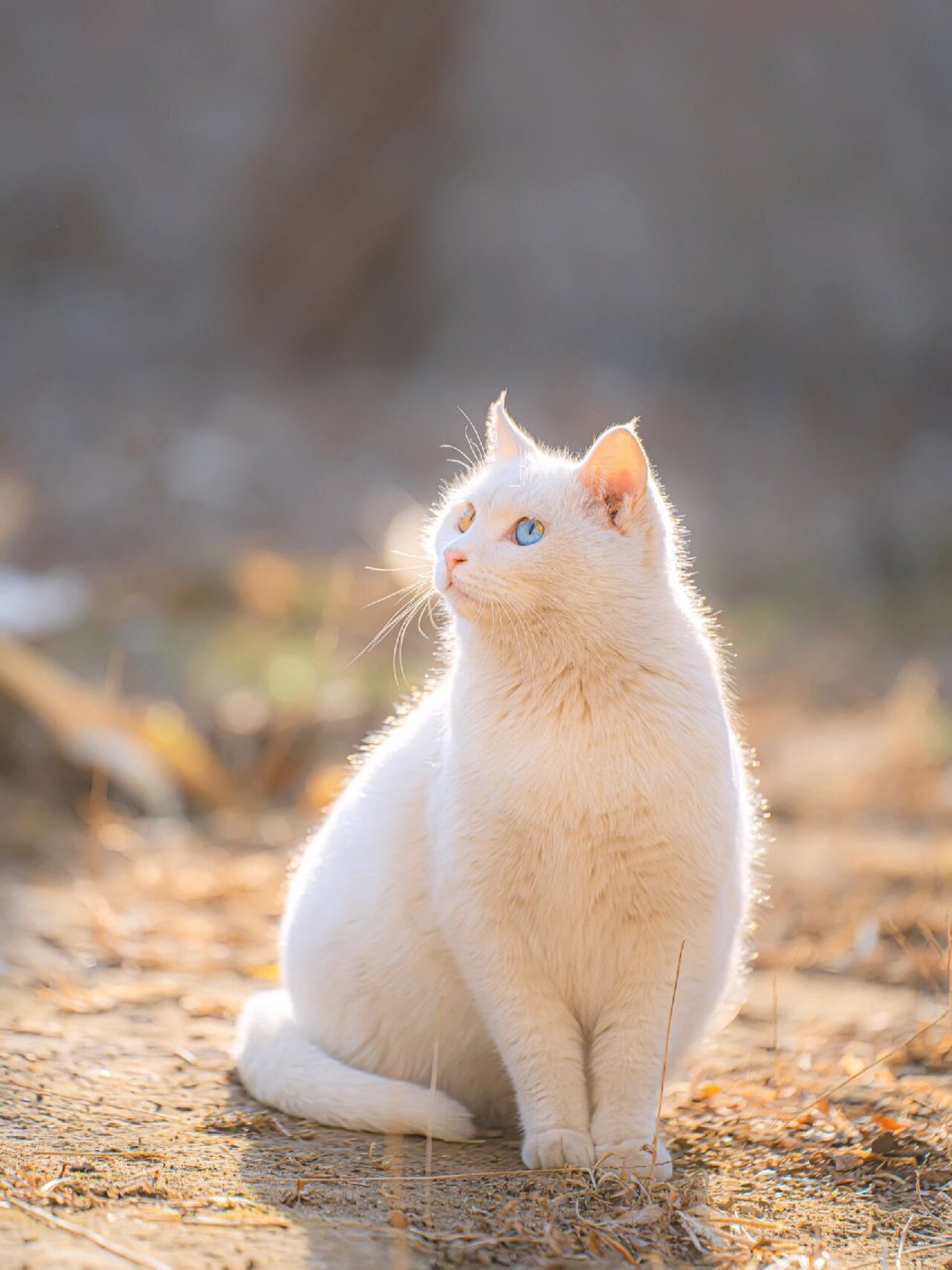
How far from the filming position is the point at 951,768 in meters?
5.17

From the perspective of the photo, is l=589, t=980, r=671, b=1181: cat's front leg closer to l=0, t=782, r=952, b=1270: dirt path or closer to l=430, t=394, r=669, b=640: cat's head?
l=0, t=782, r=952, b=1270: dirt path

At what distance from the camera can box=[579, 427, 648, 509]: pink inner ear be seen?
6.70ft

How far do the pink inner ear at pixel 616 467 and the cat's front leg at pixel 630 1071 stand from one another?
2.75 feet

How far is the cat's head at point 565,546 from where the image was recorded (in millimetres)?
2023

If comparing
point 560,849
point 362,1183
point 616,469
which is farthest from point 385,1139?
point 616,469

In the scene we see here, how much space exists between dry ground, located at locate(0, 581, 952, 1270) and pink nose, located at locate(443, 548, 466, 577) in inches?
37.9

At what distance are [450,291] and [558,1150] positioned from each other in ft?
37.4

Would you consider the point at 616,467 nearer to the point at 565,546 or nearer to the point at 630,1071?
the point at 565,546

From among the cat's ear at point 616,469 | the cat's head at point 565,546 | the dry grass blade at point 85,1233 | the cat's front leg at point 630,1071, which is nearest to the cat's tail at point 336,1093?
the cat's front leg at point 630,1071

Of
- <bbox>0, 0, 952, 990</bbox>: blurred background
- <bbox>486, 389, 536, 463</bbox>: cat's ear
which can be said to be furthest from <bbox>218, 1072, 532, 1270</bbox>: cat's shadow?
<bbox>0, 0, 952, 990</bbox>: blurred background

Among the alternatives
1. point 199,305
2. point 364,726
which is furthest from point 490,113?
point 364,726

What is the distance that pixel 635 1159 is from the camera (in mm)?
1912

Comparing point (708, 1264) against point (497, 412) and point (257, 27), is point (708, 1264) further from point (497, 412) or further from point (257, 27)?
point (257, 27)

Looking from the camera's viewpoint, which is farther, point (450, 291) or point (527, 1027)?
point (450, 291)
